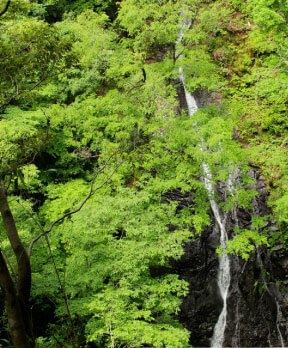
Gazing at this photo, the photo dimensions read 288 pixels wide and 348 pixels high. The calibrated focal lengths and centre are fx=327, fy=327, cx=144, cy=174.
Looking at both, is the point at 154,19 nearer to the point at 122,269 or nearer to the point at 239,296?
the point at 122,269

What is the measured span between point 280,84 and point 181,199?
5.86 metres

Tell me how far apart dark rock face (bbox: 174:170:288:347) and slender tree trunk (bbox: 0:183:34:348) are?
8162 millimetres

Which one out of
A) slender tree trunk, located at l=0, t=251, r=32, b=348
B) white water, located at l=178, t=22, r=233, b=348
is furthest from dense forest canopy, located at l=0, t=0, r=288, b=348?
white water, located at l=178, t=22, r=233, b=348

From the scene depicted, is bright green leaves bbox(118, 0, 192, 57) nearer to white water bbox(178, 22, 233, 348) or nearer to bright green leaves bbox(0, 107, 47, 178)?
white water bbox(178, 22, 233, 348)

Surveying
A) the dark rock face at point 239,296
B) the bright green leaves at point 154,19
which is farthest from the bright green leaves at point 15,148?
the dark rock face at point 239,296

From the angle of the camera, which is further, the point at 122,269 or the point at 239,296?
the point at 239,296

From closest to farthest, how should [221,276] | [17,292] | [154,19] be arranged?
[17,292], [221,276], [154,19]

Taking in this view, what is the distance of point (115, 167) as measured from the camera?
1021cm

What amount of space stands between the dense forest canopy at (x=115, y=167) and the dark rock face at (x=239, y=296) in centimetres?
62

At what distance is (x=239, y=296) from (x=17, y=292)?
31.2 ft

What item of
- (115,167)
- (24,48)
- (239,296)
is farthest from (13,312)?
(239,296)

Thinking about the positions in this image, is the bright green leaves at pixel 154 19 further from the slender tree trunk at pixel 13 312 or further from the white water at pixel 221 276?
the slender tree trunk at pixel 13 312

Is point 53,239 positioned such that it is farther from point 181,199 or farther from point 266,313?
point 266,313

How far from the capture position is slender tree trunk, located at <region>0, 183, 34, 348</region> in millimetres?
4875
